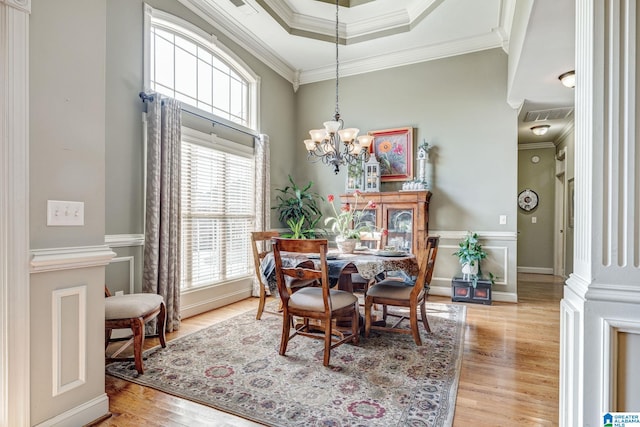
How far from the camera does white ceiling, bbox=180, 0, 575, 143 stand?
3484 mm

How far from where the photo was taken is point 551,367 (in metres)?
2.39

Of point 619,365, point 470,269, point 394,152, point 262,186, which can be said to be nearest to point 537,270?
point 470,269

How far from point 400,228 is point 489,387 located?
263cm

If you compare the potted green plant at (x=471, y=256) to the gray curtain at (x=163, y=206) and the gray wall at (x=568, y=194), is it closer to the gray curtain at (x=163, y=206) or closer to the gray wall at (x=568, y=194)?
the gray wall at (x=568, y=194)

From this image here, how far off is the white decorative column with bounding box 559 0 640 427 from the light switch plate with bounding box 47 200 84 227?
2298 millimetres

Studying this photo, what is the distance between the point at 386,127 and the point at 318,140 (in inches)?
87.5

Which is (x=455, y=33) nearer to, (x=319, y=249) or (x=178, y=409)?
(x=319, y=249)

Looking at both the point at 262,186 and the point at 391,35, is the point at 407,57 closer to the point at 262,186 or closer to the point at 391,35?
the point at 391,35

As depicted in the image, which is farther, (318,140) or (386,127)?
(386,127)

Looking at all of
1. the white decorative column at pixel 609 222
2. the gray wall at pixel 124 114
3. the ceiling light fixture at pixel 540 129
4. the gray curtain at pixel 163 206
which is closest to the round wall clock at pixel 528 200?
the ceiling light fixture at pixel 540 129

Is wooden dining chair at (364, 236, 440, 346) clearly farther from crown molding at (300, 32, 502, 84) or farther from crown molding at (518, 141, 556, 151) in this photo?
crown molding at (518, 141, 556, 151)

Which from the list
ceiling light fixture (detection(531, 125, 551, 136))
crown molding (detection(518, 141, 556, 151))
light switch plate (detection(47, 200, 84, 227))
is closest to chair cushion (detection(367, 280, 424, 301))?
light switch plate (detection(47, 200, 84, 227))

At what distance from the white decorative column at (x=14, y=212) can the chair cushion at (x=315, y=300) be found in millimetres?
1542

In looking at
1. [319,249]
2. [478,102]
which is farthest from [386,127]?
[319,249]
